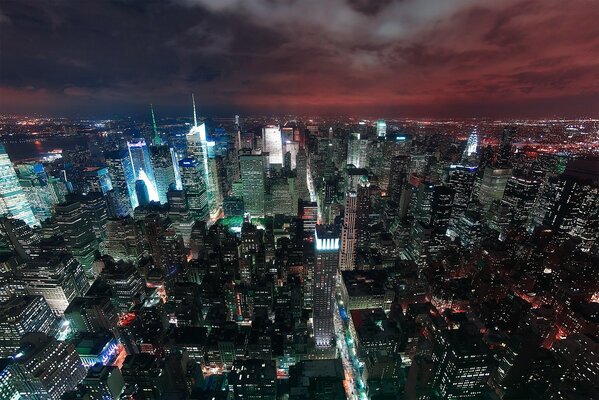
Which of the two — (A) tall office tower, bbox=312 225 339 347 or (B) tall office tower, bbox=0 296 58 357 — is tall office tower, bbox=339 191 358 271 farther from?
(B) tall office tower, bbox=0 296 58 357

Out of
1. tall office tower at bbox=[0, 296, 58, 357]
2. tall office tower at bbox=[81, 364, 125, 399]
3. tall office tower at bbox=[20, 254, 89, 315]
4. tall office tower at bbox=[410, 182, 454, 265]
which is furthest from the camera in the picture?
tall office tower at bbox=[410, 182, 454, 265]

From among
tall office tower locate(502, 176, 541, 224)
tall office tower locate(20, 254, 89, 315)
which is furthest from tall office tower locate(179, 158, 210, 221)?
tall office tower locate(502, 176, 541, 224)

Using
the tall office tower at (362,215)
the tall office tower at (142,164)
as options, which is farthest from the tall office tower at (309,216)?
the tall office tower at (142,164)

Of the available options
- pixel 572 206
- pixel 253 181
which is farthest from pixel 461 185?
pixel 253 181

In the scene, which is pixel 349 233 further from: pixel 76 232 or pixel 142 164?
pixel 142 164

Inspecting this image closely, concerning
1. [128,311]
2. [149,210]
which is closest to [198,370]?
[128,311]
